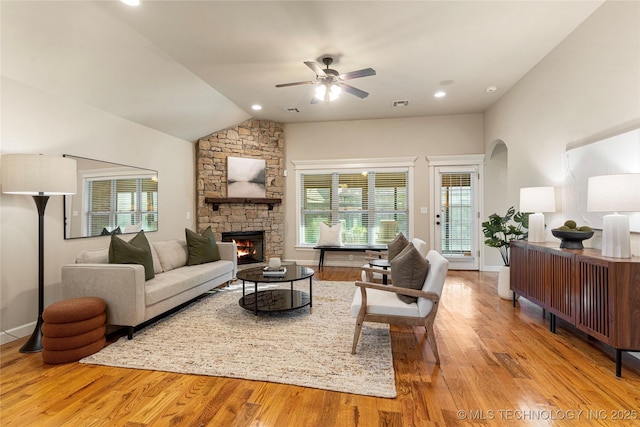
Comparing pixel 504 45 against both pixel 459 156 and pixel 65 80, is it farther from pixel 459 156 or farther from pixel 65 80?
pixel 65 80

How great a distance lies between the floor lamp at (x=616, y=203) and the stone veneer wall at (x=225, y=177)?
16.5 feet

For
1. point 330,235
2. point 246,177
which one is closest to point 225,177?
point 246,177

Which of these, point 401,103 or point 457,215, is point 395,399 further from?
point 457,215

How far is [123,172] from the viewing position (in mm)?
4031

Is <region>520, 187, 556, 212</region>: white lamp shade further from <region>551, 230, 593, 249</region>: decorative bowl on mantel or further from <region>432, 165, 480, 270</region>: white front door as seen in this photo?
<region>432, 165, 480, 270</region>: white front door

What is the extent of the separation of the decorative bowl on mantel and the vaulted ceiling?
7.02 ft

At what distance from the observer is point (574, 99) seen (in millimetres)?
3174

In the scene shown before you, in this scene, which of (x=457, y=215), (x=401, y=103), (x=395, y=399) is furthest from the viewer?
(x=457, y=215)

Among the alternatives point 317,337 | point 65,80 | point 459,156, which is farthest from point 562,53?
point 65,80

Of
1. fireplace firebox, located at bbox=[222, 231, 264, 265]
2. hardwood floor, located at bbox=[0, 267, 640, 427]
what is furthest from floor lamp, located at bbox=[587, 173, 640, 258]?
fireplace firebox, located at bbox=[222, 231, 264, 265]

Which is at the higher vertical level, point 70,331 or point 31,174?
point 31,174

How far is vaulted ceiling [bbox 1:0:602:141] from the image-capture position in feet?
8.70

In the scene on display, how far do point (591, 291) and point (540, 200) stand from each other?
1.39 meters

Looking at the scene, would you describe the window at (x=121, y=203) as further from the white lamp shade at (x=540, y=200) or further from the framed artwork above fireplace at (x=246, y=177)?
the white lamp shade at (x=540, y=200)
